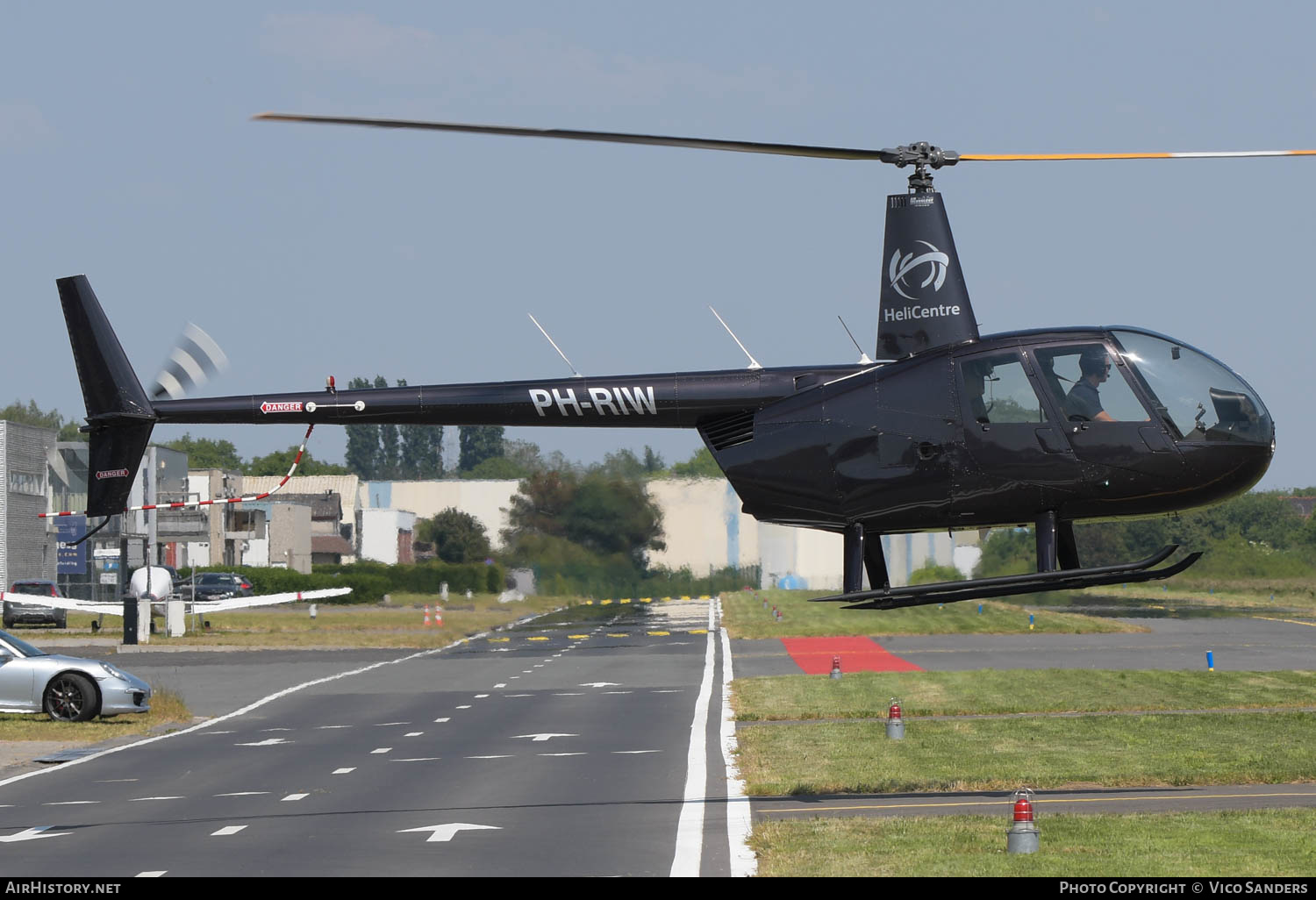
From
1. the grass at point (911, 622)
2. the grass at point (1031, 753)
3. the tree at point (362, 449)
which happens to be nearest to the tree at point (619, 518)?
the grass at point (911, 622)

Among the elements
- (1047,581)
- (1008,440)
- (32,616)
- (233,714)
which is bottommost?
(233,714)

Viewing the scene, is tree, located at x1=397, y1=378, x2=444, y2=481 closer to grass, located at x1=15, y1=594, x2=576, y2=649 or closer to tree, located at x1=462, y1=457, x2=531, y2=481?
grass, located at x1=15, y1=594, x2=576, y2=649

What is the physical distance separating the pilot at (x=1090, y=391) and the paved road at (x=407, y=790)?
4.71 meters

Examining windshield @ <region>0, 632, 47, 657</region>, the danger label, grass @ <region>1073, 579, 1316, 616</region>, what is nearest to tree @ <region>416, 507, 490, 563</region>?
windshield @ <region>0, 632, 47, 657</region>

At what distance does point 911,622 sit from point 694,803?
40.8m

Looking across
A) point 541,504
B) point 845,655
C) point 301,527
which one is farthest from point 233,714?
point 301,527

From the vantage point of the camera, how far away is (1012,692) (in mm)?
27234

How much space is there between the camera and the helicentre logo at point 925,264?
13.9m

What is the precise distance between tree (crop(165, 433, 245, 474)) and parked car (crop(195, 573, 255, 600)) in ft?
252

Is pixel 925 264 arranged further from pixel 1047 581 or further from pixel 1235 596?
pixel 1235 596

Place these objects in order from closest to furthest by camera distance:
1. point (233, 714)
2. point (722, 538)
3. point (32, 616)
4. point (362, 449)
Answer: point (233, 714), point (722, 538), point (32, 616), point (362, 449)

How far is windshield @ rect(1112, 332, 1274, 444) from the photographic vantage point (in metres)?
12.9

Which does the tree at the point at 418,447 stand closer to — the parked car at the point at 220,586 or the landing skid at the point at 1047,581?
the parked car at the point at 220,586

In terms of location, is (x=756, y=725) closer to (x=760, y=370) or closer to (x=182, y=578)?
(x=760, y=370)
